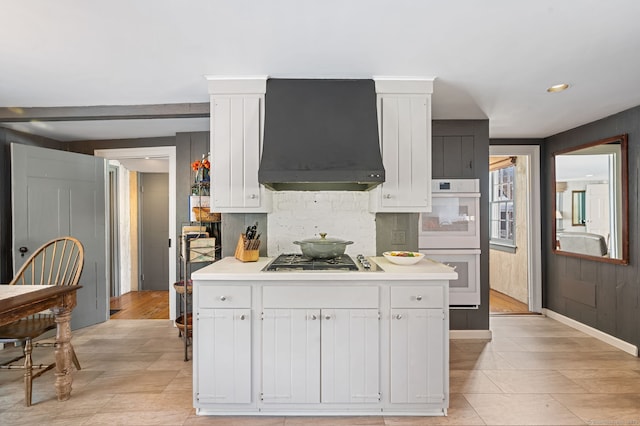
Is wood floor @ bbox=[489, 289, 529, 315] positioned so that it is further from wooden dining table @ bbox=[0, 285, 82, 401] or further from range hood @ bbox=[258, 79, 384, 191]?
wooden dining table @ bbox=[0, 285, 82, 401]

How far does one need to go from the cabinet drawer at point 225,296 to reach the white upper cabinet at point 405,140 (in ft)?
3.94

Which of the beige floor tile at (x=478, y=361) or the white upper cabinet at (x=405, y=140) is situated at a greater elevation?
the white upper cabinet at (x=405, y=140)

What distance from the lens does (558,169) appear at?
454 cm

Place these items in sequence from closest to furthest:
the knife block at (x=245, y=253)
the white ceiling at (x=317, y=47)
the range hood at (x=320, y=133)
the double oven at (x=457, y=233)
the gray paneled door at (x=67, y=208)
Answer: the white ceiling at (x=317, y=47), the range hood at (x=320, y=133), the knife block at (x=245, y=253), the gray paneled door at (x=67, y=208), the double oven at (x=457, y=233)

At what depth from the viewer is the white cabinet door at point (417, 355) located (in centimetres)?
234

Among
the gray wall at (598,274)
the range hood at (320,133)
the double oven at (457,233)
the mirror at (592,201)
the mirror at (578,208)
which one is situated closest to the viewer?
the range hood at (320,133)

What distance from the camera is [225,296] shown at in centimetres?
234

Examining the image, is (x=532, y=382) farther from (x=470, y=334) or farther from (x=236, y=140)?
(x=236, y=140)

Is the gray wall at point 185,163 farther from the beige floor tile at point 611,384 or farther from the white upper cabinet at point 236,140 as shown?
the beige floor tile at point 611,384

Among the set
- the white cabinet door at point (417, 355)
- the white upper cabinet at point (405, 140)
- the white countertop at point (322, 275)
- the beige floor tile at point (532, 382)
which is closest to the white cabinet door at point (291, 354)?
the white countertop at point (322, 275)

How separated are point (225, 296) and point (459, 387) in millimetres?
1866

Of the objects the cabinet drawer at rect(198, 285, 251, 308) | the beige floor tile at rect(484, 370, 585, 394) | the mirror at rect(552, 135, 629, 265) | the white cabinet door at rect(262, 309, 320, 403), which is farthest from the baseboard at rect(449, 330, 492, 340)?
the cabinet drawer at rect(198, 285, 251, 308)

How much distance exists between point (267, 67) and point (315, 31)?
60 centimetres

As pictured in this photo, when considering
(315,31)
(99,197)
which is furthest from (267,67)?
(99,197)
